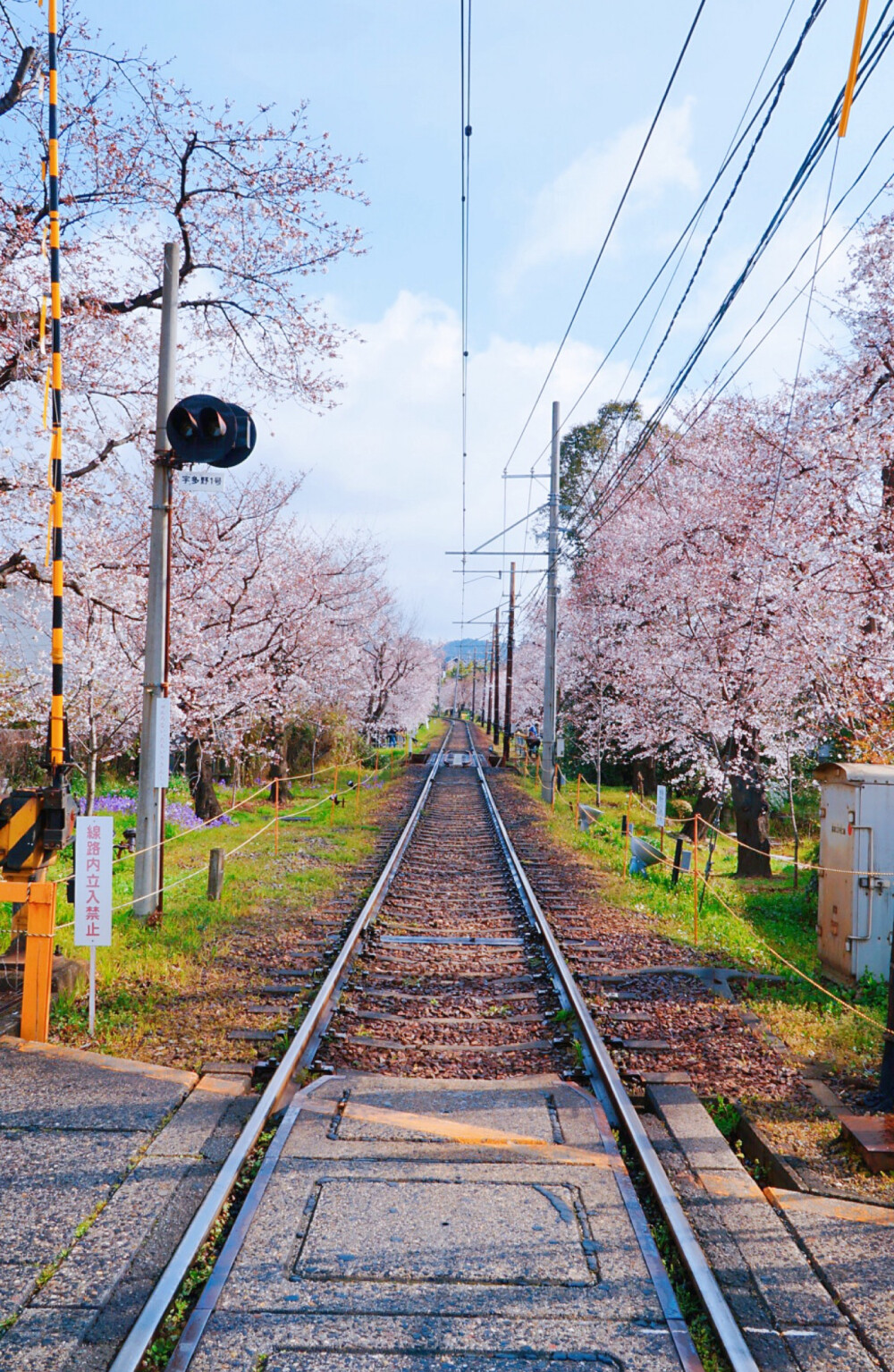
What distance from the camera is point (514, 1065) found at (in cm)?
547

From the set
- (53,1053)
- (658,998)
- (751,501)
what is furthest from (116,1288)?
(751,501)

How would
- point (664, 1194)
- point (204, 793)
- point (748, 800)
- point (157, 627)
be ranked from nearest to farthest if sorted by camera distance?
1. point (664, 1194)
2. point (157, 627)
3. point (748, 800)
4. point (204, 793)

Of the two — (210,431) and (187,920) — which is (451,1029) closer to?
(187,920)

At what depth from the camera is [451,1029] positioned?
603 centimetres

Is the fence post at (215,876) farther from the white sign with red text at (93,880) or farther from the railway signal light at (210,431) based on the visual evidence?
the railway signal light at (210,431)

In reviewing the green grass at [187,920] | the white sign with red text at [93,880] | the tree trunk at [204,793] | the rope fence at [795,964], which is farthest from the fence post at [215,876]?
the tree trunk at [204,793]

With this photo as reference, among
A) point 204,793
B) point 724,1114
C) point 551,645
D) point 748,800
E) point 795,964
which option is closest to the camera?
point 724,1114

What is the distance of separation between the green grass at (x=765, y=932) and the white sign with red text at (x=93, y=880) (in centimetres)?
433

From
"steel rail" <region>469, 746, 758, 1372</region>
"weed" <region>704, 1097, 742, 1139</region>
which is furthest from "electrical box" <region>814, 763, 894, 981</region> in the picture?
"weed" <region>704, 1097, 742, 1139</region>

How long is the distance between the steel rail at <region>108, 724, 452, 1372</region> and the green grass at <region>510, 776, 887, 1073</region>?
299 centimetres

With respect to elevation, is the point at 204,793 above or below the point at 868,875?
below

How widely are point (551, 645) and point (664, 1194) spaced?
1925 cm

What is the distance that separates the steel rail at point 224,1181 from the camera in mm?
2801

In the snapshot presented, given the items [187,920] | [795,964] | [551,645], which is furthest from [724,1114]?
[551,645]
